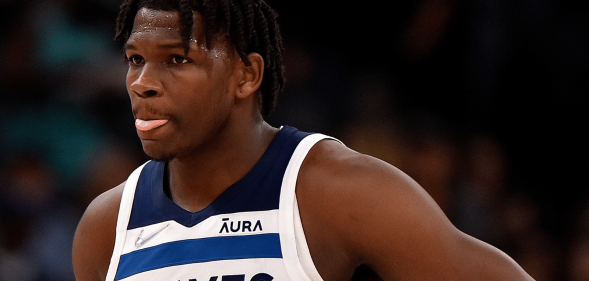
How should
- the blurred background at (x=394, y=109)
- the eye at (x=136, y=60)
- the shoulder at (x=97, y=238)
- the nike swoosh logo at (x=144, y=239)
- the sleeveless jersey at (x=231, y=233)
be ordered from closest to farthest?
the sleeveless jersey at (x=231, y=233) < the eye at (x=136, y=60) < the nike swoosh logo at (x=144, y=239) < the shoulder at (x=97, y=238) < the blurred background at (x=394, y=109)

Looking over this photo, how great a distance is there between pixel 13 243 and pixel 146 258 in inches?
105

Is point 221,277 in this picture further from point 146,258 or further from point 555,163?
point 555,163

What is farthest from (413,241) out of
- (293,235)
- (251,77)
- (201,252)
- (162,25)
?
(162,25)

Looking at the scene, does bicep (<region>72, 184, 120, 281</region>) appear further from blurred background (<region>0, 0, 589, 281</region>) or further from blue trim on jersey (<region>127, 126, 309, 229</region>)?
blurred background (<region>0, 0, 589, 281</region>)

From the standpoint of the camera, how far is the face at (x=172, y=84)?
6.57 ft

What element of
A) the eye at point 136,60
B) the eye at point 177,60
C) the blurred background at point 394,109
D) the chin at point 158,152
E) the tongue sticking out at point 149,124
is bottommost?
the blurred background at point 394,109

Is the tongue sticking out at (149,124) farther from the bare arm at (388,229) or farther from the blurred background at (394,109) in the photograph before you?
the blurred background at (394,109)

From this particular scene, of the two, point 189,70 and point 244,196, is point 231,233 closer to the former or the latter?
point 244,196

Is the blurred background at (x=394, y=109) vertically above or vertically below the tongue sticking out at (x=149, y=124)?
below

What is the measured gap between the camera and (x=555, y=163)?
3.94 meters

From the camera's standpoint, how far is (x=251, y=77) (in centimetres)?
219

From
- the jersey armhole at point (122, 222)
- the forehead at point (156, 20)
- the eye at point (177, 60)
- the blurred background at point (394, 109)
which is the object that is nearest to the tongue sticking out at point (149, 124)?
the eye at point (177, 60)

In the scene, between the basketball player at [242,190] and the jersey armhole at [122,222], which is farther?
the jersey armhole at [122,222]

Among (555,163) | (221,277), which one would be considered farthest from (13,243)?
(555,163)
